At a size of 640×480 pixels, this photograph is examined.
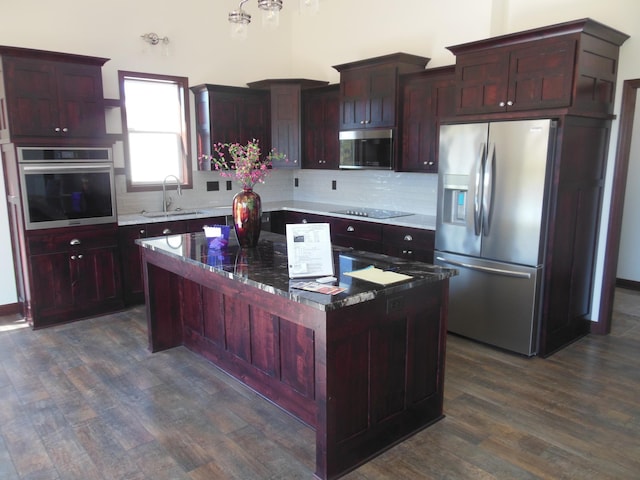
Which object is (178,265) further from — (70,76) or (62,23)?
(62,23)

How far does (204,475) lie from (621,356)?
3.27 metres

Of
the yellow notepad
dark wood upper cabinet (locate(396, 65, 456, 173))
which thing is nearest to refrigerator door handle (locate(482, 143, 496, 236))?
dark wood upper cabinet (locate(396, 65, 456, 173))

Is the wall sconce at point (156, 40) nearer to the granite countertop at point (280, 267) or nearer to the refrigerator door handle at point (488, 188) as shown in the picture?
the granite countertop at point (280, 267)

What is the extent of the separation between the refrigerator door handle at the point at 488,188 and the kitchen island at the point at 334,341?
121cm

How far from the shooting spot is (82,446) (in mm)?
2650

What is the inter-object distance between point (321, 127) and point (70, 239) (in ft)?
9.82

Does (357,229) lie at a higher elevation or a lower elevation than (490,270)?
higher

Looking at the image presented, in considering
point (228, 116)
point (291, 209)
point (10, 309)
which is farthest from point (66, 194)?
point (291, 209)

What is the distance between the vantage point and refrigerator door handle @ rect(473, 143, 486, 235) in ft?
12.4

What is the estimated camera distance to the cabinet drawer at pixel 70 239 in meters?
4.36

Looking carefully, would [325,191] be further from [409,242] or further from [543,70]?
[543,70]

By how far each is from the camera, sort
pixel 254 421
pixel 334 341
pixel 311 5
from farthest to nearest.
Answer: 1. pixel 254 421
2. pixel 311 5
3. pixel 334 341

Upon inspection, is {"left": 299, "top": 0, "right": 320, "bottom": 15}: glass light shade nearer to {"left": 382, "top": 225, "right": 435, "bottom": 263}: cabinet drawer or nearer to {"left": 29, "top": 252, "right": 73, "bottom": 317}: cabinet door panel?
{"left": 382, "top": 225, "right": 435, "bottom": 263}: cabinet drawer

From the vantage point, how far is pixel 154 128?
563cm
